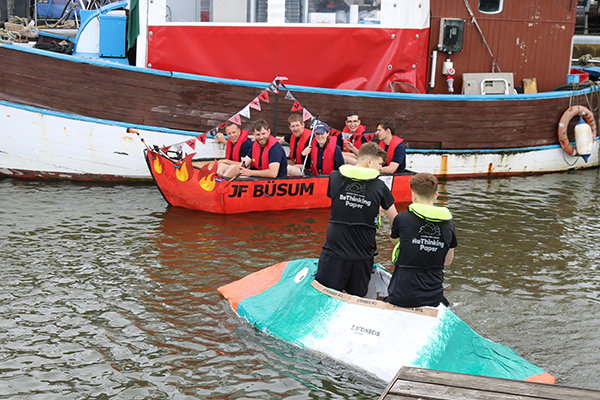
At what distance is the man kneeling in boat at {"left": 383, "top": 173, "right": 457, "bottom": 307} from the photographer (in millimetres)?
4652

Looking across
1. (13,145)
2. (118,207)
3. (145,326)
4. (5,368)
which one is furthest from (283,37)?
(5,368)

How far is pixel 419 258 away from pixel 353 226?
717 mm

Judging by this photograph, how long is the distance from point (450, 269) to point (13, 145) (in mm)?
6845

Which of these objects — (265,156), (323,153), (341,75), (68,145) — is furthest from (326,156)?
(68,145)

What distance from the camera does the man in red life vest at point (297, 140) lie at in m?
9.55

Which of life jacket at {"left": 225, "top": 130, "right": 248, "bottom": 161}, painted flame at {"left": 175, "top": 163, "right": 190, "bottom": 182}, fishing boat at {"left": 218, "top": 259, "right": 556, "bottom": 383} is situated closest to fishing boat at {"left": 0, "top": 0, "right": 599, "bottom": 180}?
life jacket at {"left": 225, "top": 130, "right": 248, "bottom": 161}

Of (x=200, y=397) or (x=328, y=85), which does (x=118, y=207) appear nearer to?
(x=328, y=85)

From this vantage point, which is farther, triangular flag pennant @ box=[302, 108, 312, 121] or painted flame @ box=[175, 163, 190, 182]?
triangular flag pennant @ box=[302, 108, 312, 121]

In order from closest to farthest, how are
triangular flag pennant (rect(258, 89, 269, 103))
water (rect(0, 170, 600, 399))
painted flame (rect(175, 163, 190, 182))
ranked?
water (rect(0, 170, 600, 399)), painted flame (rect(175, 163, 190, 182)), triangular flag pennant (rect(258, 89, 269, 103))

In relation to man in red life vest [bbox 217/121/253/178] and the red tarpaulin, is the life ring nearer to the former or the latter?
the red tarpaulin

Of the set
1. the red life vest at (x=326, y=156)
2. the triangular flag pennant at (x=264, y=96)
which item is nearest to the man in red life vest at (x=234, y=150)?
the triangular flag pennant at (x=264, y=96)

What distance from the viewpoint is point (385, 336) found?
4820 mm

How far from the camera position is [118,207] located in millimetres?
8898

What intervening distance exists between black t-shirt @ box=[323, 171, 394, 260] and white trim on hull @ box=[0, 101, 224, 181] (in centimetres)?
542
